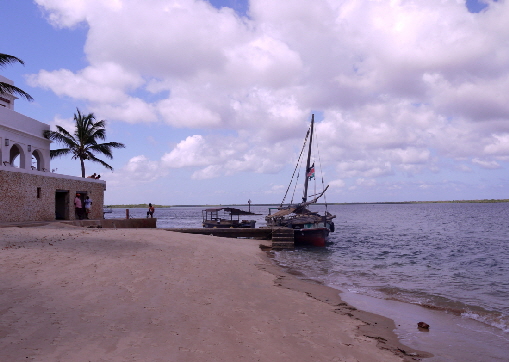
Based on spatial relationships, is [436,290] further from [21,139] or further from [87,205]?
[21,139]

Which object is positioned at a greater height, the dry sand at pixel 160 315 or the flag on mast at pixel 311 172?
the flag on mast at pixel 311 172

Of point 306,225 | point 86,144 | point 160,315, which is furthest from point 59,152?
point 160,315

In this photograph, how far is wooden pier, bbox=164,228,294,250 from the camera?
1054 inches

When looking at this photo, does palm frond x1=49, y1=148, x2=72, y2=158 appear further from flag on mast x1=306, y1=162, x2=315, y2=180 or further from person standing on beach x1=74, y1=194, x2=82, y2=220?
flag on mast x1=306, y1=162, x2=315, y2=180

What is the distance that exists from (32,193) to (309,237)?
19.0m

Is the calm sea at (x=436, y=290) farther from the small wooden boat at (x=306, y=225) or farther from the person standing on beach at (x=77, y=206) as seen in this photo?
the person standing on beach at (x=77, y=206)

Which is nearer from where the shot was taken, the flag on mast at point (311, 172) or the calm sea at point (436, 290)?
the calm sea at point (436, 290)

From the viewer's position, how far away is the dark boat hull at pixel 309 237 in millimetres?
28891

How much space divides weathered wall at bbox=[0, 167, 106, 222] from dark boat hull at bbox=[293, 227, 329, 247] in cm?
1627

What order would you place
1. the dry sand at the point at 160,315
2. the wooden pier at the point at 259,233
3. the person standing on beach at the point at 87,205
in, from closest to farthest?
the dry sand at the point at 160,315, the person standing on beach at the point at 87,205, the wooden pier at the point at 259,233

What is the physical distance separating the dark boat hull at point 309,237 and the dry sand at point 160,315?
1649 centimetres

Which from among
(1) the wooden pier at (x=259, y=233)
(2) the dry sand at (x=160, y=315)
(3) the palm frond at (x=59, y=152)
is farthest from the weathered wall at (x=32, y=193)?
(2) the dry sand at (x=160, y=315)

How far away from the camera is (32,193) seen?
71.5 feet

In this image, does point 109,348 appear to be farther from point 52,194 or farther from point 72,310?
point 52,194
